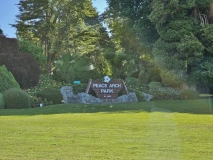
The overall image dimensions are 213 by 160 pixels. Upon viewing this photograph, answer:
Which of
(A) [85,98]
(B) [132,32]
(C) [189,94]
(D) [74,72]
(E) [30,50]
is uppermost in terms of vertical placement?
(B) [132,32]

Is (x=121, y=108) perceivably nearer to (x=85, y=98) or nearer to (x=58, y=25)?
(x=85, y=98)

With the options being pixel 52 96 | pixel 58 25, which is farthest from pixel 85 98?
A: pixel 58 25

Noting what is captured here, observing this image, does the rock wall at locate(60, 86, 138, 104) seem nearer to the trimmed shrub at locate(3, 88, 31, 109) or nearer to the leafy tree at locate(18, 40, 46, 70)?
the trimmed shrub at locate(3, 88, 31, 109)

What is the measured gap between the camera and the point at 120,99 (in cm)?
2111

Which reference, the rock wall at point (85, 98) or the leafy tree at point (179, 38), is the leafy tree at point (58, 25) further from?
the rock wall at point (85, 98)

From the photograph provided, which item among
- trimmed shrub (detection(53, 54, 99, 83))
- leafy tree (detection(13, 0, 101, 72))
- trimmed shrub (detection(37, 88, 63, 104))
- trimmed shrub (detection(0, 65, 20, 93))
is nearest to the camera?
trimmed shrub (detection(0, 65, 20, 93))

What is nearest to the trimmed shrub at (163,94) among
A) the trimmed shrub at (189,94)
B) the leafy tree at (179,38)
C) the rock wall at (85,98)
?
the trimmed shrub at (189,94)

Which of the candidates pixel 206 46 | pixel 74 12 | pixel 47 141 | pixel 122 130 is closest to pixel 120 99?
pixel 206 46

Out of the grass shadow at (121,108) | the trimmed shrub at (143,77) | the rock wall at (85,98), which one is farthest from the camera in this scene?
the trimmed shrub at (143,77)

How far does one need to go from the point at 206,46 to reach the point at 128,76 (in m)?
15.8

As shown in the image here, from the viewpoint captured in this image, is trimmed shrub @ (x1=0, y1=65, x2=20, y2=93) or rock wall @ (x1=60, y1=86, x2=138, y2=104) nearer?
trimmed shrub @ (x1=0, y1=65, x2=20, y2=93)

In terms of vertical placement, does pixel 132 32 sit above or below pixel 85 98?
above

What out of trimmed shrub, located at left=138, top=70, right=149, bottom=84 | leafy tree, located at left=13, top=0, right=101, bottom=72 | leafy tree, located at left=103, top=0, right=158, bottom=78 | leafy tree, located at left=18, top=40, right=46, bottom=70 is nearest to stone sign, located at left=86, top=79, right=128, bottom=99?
leafy tree, located at left=103, top=0, right=158, bottom=78

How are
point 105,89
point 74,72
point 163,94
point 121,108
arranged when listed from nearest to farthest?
point 121,108
point 105,89
point 163,94
point 74,72
